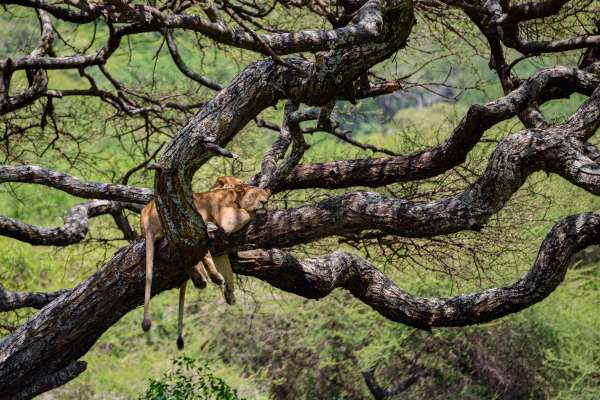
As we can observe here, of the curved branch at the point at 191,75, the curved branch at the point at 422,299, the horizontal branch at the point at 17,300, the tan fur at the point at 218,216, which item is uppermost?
the curved branch at the point at 191,75

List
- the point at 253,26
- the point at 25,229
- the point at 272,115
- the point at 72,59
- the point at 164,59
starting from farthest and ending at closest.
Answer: the point at 164,59 → the point at 272,115 → the point at 253,26 → the point at 72,59 → the point at 25,229

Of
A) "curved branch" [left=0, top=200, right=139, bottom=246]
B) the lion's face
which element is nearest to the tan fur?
the lion's face

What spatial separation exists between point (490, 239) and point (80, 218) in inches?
123

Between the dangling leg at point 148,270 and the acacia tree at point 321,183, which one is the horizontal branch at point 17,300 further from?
the dangling leg at point 148,270

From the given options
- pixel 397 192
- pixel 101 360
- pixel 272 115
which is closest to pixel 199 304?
pixel 101 360

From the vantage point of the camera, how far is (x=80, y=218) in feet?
25.2

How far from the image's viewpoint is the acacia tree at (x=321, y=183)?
513cm

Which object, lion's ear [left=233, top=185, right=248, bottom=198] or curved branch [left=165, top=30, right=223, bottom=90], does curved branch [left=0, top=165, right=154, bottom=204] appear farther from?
curved branch [left=165, top=30, right=223, bottom=90]

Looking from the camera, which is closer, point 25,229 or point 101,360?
point 25,229

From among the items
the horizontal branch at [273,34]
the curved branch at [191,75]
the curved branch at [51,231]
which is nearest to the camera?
the horizontal branch at [273,34]

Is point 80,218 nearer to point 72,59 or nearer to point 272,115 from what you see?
point 72,59

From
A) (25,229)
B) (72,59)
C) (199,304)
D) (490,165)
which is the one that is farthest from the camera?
(199,304)

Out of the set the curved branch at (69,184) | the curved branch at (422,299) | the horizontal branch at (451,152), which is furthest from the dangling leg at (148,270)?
the horizontal branch at (451,152)

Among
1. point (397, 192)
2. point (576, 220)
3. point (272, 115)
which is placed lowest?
point (576, 220)
